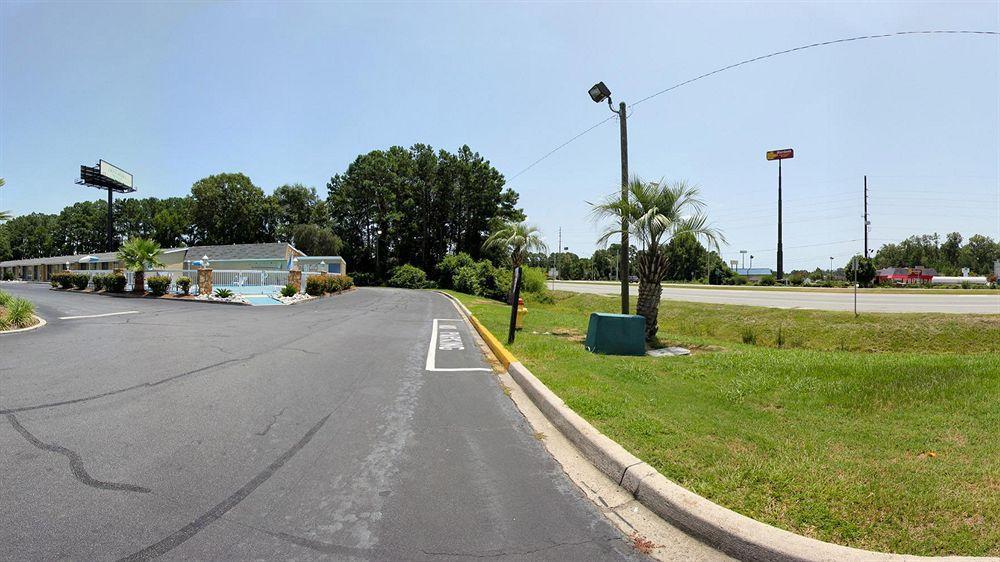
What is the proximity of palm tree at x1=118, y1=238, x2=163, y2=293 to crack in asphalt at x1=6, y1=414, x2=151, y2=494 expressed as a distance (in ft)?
81.6

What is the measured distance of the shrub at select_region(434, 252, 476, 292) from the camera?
4812 centimetres

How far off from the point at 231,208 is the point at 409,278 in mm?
35114

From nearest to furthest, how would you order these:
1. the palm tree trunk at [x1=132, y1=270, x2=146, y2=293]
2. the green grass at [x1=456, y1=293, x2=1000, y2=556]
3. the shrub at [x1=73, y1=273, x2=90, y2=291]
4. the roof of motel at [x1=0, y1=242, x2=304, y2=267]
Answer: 1. the green grass at [x1=456, y1=293, x2=1000, y2=556]
2. the palm tree trunk at [x1=132, y1=270, x2=146, y2=293]
3. the shrub at [x1=73, y1=273, x2=90, y2=291]
4. the roof of motel at [x1=0, y1=242, x2=304, y2=267]

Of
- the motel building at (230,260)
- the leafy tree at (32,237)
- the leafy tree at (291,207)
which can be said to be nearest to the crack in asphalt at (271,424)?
the motel building at (230,260)

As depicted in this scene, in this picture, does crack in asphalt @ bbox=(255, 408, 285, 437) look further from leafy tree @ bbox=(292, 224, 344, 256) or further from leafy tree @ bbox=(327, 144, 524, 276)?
leafy tree @ bbox=(292, 224, 344, 256)

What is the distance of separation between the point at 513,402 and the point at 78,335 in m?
11.0

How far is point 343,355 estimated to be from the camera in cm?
901

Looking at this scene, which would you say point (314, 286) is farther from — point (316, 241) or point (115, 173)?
point (115, 173)

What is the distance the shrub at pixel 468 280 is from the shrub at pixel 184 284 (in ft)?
64.9

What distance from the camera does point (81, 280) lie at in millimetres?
29203

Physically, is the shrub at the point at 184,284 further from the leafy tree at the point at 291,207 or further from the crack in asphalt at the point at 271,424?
the leafy tree at the point at 291,207

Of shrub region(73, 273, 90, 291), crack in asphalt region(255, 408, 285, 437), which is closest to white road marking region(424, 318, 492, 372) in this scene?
crack in asphalt region(255, 408, 285, 437)

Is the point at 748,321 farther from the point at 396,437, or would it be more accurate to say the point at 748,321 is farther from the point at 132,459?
the point at 132,459

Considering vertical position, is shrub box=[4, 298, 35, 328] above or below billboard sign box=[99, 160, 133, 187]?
below
